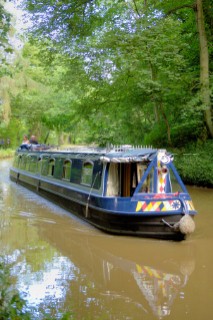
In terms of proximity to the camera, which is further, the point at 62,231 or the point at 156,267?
the point at 62,231

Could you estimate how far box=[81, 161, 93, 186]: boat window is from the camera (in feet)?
33.4

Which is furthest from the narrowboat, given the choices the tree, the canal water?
the tree

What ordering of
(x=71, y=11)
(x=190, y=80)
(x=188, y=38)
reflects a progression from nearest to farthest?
(x=71, y=11)
(x=190, y=80)
(x=188, y=38)

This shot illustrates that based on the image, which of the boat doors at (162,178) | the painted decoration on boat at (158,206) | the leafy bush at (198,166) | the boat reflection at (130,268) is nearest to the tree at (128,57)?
the leafy bush at (198,166)

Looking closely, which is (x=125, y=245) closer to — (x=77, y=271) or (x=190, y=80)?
(x=77, y=271)

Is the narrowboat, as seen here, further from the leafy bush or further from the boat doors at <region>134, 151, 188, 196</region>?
the leafy bush

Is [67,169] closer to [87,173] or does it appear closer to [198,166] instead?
[87,173]

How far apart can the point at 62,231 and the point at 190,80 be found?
30.7 feet

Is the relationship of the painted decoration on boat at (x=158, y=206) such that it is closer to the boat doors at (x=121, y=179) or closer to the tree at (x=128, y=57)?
the boat doors at (x=121, y=179)

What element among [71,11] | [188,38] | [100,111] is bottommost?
[100,111]

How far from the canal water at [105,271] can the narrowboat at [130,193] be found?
0.32 meters

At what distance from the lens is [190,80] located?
52.5 ft

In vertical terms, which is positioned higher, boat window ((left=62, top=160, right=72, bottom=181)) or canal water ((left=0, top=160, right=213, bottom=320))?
boat window ((left=62, top=160, right=72, bottom=181))

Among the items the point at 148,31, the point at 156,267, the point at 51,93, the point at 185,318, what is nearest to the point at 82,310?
the point at 185,318
